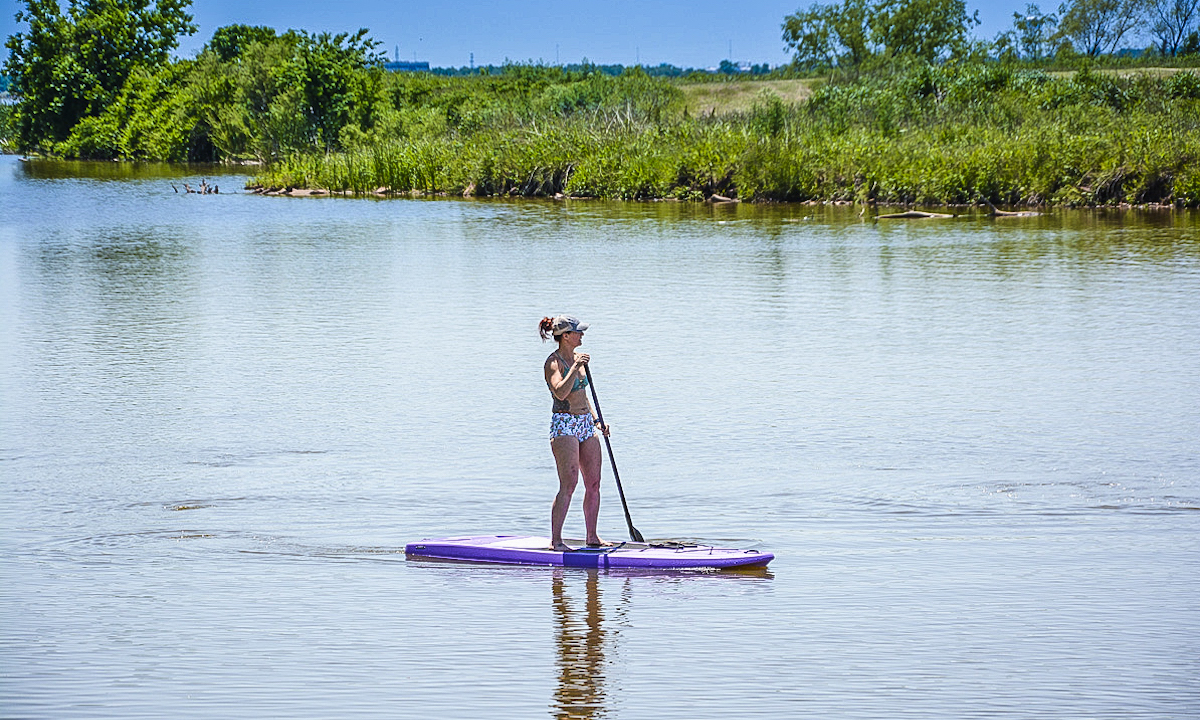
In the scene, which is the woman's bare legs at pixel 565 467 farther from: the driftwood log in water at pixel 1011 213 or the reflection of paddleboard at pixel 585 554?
the driftwood log in water at pixel 1011 213

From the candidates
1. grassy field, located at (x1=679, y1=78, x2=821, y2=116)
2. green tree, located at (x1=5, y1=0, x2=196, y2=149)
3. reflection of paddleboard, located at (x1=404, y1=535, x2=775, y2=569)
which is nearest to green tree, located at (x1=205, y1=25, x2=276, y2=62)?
green tree, located at (x1=5, y1=0, x2=196, y2=149)

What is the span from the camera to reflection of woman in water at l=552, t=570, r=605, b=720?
6797 millimetres

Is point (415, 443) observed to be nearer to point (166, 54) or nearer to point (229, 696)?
point (229, 696)

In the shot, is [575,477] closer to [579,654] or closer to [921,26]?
[579,654]

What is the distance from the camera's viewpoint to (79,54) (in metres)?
98.3

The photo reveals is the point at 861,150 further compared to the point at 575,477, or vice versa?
the point at 861,150

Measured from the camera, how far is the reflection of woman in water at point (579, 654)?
22.3ft

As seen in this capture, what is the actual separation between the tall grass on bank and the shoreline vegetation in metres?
0.07

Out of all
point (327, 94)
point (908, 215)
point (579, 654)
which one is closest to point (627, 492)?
point (579, 654)

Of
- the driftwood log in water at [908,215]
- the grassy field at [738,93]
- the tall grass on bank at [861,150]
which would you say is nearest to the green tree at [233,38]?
the grassy field at [738,93]

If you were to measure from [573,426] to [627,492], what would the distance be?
92.9 inches

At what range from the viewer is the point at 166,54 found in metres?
101

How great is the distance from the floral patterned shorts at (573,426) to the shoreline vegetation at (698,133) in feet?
111

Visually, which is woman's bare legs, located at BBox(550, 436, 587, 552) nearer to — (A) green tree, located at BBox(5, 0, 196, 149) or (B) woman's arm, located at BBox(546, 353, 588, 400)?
(B) woman's arm, located at BBox(546, 353, 588, 400)
